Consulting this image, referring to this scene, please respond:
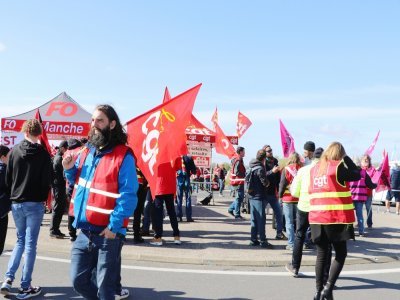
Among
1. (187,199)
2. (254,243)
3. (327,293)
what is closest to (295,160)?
(254,243)

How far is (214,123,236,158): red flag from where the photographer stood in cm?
1514

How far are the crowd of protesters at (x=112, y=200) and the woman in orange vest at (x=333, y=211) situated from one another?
0.01 metres

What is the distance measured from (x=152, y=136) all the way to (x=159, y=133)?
0.47 ft

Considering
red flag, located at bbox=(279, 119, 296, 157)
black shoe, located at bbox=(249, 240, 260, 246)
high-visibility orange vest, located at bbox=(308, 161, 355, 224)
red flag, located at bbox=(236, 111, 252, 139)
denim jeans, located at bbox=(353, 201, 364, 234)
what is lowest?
black shoe, located at bbox=(249, 240, 260, 246)

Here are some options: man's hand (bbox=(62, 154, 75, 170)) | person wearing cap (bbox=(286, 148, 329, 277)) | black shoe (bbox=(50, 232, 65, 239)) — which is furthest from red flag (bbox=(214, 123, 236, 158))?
man's hand (bbox=(62, 154, 75, 170))

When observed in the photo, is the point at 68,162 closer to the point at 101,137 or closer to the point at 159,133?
the point at 101,137

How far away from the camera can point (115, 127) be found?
145 inches

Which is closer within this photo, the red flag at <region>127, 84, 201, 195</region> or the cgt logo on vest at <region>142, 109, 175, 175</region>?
the red flag at <region>127, 84, 201, 195</region>

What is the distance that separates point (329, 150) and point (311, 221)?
85 centimetres

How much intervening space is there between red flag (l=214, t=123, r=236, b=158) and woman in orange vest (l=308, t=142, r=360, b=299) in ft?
31.3

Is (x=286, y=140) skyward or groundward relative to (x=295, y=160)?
skyward

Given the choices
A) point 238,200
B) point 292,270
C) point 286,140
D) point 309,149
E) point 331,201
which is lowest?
point 292,270

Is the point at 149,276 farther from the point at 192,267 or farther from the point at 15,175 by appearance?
the point at 15,175

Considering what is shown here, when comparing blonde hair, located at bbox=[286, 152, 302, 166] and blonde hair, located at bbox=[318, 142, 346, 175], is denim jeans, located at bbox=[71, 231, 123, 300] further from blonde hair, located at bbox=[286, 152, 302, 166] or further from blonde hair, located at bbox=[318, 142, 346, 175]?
blonde hair, located at bbox=[286, 152, 302, 166]
